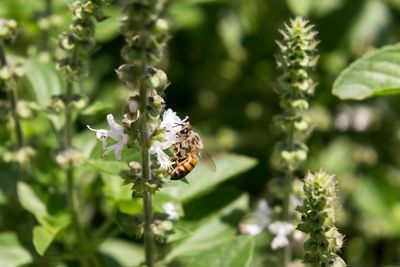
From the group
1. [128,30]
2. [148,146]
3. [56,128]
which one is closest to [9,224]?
[56,128]

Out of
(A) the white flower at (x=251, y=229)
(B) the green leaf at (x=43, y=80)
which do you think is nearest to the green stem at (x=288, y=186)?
(A) the white flower at (x=251, y=229)

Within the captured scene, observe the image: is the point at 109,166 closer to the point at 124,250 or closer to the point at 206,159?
the point at 206,159

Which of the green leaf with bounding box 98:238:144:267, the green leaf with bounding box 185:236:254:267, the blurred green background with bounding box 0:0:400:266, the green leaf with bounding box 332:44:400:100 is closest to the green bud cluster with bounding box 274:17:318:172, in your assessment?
the green leaf with bounding box 332:44:400:100

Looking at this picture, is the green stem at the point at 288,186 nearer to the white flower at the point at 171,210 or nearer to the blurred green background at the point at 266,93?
the white flower at the point at 171,210

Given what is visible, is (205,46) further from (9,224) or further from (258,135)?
(9,224)

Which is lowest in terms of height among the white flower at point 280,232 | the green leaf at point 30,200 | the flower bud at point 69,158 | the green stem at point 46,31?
the white flower at point 280,232
